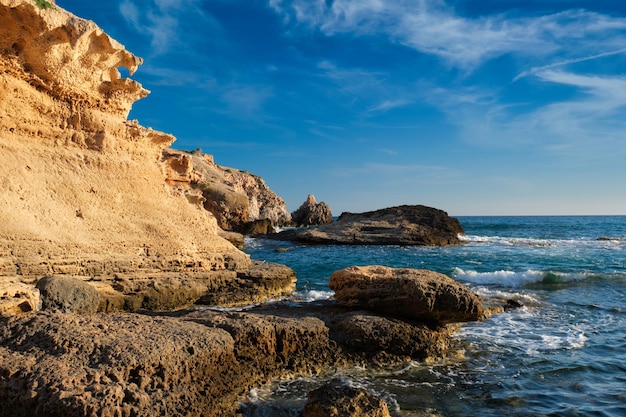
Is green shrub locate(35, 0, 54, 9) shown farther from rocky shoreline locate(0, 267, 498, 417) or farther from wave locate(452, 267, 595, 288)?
wave locate(452, 267, 595, 288)

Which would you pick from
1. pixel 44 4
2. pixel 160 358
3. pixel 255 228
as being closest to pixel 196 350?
A: pixel 160 358

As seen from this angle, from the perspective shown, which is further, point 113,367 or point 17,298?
point 17,298

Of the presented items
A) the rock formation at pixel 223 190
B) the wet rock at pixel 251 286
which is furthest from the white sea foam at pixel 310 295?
the rock formation at pixel 223 190

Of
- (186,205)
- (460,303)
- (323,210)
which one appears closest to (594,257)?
(460,303)

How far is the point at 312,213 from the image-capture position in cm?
5884

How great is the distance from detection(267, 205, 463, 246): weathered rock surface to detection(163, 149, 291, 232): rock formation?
513 cm

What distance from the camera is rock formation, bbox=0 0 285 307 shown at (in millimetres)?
8336

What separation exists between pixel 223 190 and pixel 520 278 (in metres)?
27.8

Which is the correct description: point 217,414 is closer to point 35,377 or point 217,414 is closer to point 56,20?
point 35,377

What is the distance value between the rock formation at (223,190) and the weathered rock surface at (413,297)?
674 cm

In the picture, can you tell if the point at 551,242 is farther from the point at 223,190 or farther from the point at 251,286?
the point at 251,286

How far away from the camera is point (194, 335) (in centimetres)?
580

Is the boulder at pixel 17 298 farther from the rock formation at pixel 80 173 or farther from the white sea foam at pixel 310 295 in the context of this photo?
the white sea foam at pixel 310 295

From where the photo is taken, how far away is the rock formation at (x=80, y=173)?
8336mm
